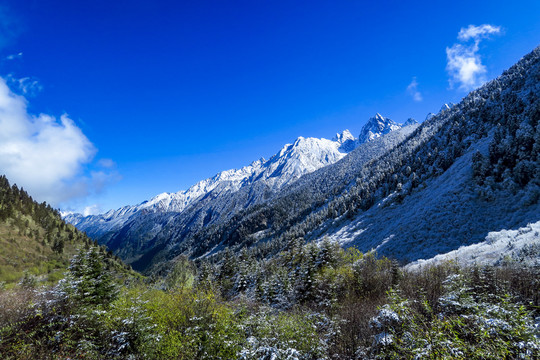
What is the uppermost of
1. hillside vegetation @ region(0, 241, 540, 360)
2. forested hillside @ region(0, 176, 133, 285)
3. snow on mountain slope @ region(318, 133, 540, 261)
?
forested hillside @ region(0, 176, 133, 285)

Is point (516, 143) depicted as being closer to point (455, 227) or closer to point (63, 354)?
point (455, 227)

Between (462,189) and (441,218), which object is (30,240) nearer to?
(441,218)

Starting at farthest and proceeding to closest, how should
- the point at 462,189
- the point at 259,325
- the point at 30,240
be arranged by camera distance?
the point at 462,189 < the point at 30,240 < the point at 259,325

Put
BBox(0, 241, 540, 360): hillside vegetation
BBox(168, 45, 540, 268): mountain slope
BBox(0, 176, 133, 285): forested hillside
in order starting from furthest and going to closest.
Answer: BBox(168, 45, 540, 268): mountain slope
BBox(0, 176, 133, 285): forested hillside
BBox(0, 241, 540, 360): hillside vegetation

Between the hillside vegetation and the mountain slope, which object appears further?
the mountain slope

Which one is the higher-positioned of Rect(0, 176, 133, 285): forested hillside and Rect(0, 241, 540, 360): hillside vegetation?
Rect(0, 176, 133, 285): forested hillside

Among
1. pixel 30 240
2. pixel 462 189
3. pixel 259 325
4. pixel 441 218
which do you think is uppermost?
pixel 30 240

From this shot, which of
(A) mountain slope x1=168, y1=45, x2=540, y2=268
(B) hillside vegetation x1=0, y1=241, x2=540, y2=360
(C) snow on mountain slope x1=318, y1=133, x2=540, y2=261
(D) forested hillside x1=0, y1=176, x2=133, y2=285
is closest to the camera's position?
(B) hillside vegetation x1=0, y1=241, x2=540, y2=360

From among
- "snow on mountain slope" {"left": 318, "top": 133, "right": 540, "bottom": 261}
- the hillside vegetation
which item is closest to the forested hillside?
the hillside vegetation

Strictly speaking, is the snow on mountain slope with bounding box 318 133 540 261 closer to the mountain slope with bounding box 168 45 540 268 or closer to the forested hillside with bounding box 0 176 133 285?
the mountain slope with bounding box 168 45 540 268

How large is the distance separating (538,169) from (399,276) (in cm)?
5365

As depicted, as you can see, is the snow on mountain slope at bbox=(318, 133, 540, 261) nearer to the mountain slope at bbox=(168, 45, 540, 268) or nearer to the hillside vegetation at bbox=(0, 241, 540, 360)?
the mountain slope at bbox=(168, 45, 540, 268)

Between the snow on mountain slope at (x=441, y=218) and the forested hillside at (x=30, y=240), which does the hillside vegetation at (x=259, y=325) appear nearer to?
the forested hillside at (x=30, y=240)

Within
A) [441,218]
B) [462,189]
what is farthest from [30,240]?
[462,189]
